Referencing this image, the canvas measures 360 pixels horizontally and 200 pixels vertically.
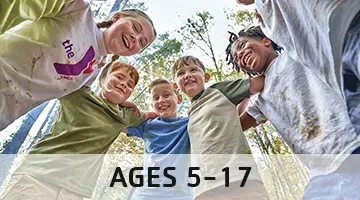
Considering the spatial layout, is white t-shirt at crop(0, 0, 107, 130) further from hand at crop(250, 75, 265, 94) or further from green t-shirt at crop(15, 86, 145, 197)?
hand at crop(250, 75, 265, 94)

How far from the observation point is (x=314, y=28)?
2.11ft

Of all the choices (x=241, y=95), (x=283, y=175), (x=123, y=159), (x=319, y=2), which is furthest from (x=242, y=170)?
(x=283, y=175)

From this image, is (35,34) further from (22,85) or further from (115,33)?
(115,33)

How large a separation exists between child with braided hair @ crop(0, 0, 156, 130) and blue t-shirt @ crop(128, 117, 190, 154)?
0.29m

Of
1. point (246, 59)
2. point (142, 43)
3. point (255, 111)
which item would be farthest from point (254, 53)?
point (142, 43)

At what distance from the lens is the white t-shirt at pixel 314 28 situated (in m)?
0.56

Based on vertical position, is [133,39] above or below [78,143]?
above

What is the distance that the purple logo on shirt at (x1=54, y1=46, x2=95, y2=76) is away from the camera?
2.82 ft

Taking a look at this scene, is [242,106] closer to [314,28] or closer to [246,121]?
[246,121]

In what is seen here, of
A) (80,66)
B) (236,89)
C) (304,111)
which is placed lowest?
(304,111)

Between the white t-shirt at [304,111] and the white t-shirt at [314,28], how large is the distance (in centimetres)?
7

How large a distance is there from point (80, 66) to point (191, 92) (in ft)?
1.13

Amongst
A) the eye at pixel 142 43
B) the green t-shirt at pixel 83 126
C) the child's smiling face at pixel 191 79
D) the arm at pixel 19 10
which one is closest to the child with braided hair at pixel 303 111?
the child's smiling face at pixel 191 79

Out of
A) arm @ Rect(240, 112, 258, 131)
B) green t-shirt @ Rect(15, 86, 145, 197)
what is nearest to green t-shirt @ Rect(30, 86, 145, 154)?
green t-shirt @ Rect(15, 86, 145, 197)
